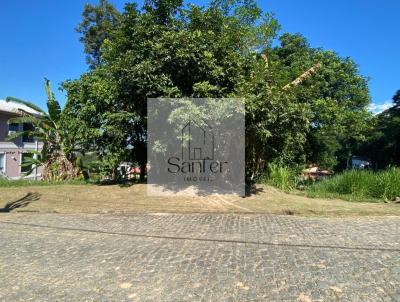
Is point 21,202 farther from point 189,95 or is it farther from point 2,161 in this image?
point 2,161

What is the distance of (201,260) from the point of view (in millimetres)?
5605

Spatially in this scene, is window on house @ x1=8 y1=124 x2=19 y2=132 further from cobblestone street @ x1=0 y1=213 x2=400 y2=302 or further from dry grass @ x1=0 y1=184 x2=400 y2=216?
cobblestone street @ x1=0 y1=213 x2=400 y2=302

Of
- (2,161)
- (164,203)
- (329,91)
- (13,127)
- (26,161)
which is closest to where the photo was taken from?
(164,203)

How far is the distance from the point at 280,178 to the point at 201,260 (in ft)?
29.7

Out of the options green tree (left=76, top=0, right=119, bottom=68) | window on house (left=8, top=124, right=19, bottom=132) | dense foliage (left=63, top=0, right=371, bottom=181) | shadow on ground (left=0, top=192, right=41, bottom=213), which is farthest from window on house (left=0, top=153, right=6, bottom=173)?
shadow on ground (left=0, top=192, right=41, bottom=213)

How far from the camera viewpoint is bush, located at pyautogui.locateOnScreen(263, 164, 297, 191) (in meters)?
14.0

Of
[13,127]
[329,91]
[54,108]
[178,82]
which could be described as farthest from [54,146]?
[329,91]

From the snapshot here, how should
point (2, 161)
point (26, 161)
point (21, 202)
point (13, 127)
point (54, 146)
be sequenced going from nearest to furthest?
point (21, 202) → point (54, 146) → point (26, 161) → point (2, 161) → point (13, 127)

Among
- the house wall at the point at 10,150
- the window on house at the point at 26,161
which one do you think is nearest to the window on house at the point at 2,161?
the house wall at the point at 10,150

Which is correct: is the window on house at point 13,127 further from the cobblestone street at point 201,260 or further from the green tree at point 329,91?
the cobblestone street at point 201,260

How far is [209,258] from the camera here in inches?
224

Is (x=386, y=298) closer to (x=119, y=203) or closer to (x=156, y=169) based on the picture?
Result: (x=119, y=203)

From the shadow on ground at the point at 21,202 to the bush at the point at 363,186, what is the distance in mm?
9051

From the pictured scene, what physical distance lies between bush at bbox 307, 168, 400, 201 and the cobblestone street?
3753mm
